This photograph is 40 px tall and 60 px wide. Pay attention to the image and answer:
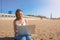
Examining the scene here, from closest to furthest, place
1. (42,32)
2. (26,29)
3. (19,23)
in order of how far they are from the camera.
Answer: (26,29), (19,23), (42,32)

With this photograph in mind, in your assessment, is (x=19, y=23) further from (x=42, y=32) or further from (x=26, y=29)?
(x=42, y=32)

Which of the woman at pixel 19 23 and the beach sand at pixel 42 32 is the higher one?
the woman at pixel 19 23

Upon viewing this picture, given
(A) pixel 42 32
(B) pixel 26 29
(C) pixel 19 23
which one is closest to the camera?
(B) pixel 26 29

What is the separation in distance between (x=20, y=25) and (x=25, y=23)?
211 millimetres

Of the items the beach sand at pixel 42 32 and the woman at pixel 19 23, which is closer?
the woman at pixel 19 23

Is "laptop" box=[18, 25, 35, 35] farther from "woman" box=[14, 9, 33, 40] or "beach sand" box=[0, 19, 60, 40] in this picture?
"beach sand" box=[0, 19, 60, 40]

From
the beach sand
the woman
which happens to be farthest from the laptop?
the beach sand

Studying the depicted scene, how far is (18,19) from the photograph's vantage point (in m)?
6.87

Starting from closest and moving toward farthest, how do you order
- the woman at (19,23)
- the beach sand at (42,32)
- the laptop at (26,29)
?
1. the laptop at (26,29)
2. the woman at (19,23)
3. the beach sand at (42,32)

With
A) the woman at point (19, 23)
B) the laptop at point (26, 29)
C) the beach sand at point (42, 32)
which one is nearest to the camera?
the laptop at point (26, 29)

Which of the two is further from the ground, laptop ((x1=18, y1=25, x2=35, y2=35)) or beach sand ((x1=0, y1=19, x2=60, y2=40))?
laptop ((x1=18, y1=25, x2=35, y2=35))

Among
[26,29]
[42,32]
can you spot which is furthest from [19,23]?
[42,32]

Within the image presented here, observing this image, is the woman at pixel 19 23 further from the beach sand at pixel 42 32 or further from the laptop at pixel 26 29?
the beach sand at pixel 42 32

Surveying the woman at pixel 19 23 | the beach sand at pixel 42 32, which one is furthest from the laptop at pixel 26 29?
the beach sand at pixel 42 32
